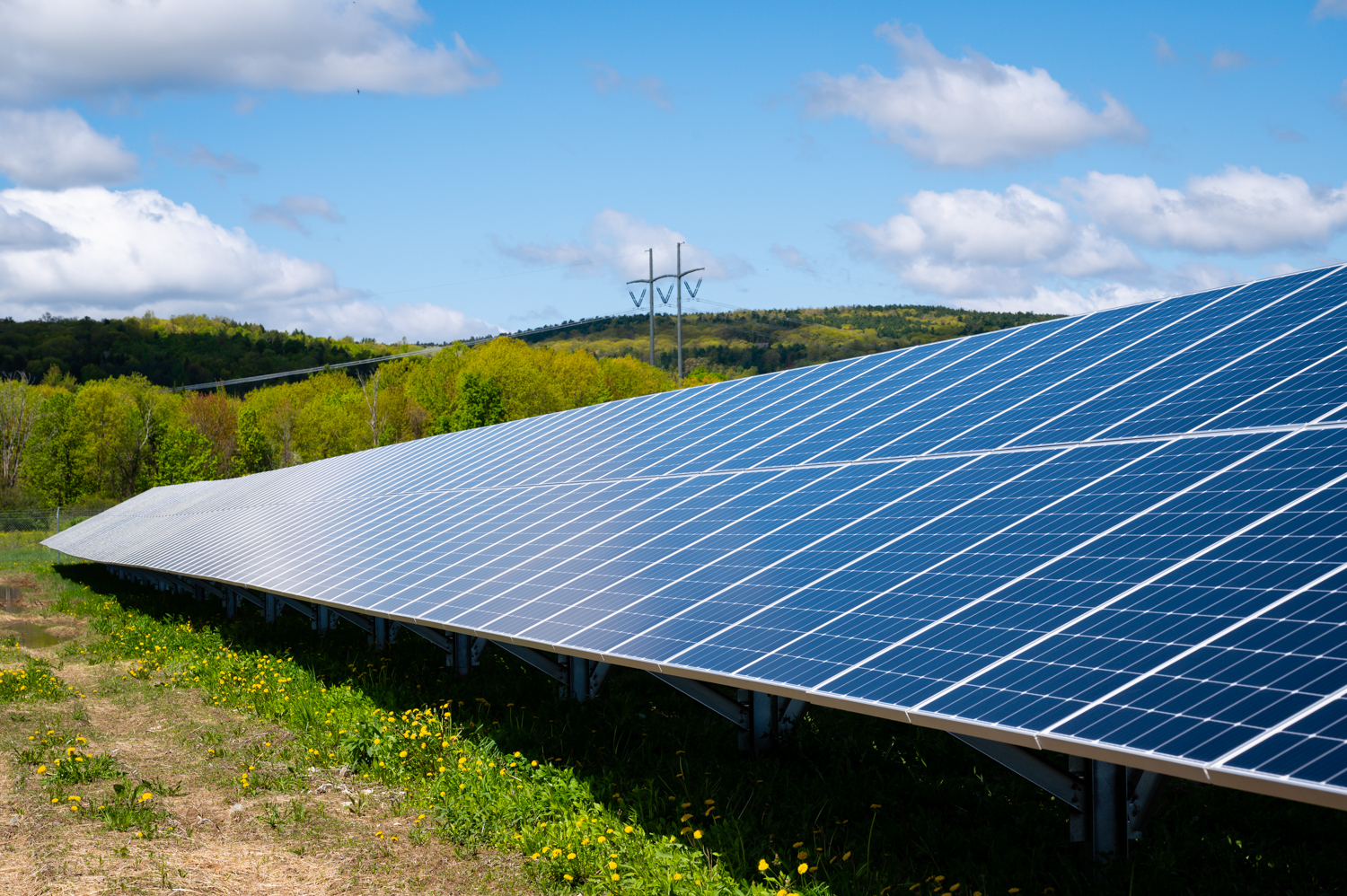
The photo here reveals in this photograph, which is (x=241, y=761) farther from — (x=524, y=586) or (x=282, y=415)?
(x=282, y=415)

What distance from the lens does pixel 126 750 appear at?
16.0 meters

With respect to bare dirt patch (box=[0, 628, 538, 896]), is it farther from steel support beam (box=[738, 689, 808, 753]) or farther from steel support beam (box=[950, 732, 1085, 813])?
steel support beam (box=[950, 732, 1085, 813])

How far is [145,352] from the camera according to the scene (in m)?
165

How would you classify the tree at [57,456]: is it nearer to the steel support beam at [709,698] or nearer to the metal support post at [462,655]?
the metal support post at [462,655]

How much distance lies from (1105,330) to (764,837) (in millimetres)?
10835

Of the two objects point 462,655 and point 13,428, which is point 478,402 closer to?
point 13,428

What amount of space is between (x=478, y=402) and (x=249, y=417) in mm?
36640

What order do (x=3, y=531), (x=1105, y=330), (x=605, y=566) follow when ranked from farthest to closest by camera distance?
(x=3, y=531) → (x=1105, y=330) → (x=605, y=566)

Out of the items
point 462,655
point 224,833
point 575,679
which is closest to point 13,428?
point 462,655

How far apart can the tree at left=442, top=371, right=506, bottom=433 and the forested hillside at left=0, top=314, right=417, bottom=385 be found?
223 feet

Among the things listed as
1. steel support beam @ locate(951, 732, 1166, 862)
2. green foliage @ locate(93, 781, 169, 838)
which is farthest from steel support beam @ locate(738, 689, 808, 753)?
green foliage @ locate(93, 781, 169, 838)

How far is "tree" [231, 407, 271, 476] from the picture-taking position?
417 feet

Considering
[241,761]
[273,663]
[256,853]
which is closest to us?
[256,853]

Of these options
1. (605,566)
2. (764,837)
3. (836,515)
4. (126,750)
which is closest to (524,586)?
(605,566)
